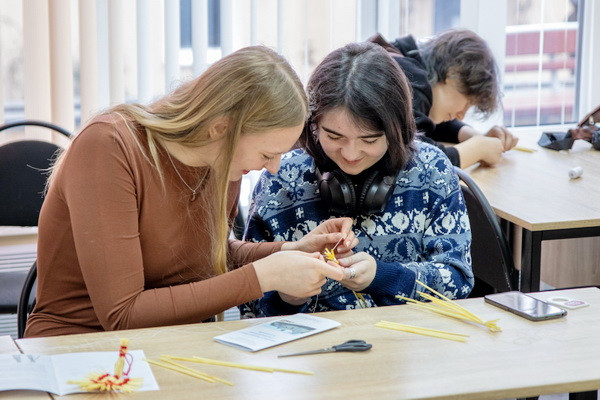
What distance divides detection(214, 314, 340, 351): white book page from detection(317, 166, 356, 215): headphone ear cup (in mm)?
386

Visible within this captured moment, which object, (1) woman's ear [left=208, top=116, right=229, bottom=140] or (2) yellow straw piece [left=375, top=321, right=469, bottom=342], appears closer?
(2) yellow straw piece [left=375, top=321, right=469, bottom=342]

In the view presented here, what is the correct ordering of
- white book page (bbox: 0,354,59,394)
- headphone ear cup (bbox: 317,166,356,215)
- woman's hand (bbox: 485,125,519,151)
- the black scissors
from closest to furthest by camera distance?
white book page (bbox: 0,354,59,394)
the black scissors
headphone ear cup (bbox: 317,166,356,215)
woman's hand (bbox: 485,125,519,151)

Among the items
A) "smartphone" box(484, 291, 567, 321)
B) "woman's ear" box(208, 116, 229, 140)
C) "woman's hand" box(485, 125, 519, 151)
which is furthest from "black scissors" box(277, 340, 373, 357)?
"woman's hand" box(485, 125, 519, 151)

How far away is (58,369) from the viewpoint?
140cm

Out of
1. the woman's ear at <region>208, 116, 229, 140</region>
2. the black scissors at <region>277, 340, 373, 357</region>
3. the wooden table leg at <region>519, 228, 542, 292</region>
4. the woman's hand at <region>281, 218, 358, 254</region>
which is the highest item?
the woman's ear at <region>208, 116, 229, 140</region>

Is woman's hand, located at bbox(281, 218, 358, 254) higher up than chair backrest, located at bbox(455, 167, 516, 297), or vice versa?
woman's hand, located at bbox(281, 218, 358, 254)

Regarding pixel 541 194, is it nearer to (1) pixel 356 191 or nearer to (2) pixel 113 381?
(1) pixel 356 191

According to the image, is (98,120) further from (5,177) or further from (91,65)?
(91,65)

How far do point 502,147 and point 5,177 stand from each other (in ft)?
5.47

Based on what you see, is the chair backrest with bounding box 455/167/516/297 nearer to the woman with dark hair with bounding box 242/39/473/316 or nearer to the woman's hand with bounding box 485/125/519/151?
the woman with dark hair with bounding box 242/39/473/316

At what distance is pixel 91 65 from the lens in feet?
10.4

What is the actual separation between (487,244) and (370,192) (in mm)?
608

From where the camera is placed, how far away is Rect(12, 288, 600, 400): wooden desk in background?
4.39 ft

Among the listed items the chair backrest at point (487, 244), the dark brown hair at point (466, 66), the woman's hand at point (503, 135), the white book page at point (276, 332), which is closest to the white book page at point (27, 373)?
the white book page at point (276, 332)
